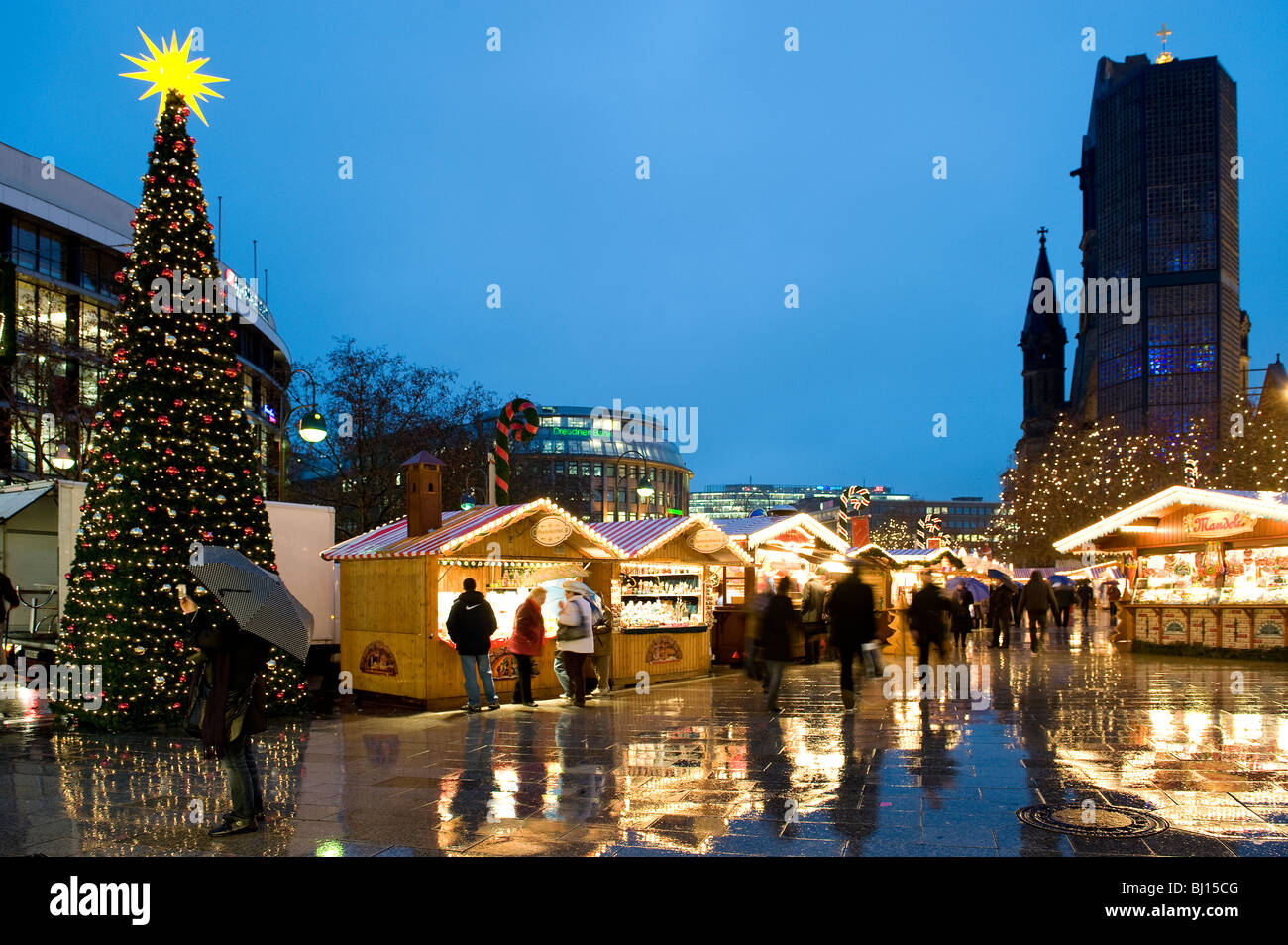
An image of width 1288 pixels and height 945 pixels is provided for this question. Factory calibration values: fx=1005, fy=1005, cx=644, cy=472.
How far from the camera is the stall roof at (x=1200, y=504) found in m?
17.6

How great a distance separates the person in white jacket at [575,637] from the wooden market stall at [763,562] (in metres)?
5.88

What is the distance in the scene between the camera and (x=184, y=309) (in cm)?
1156

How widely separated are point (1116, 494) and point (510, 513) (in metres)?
43.3

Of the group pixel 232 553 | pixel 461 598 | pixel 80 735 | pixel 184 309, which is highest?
pixel 184 309

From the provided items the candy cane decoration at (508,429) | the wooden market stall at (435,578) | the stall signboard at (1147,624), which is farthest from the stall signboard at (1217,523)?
the candy cane decoration at (508,429)

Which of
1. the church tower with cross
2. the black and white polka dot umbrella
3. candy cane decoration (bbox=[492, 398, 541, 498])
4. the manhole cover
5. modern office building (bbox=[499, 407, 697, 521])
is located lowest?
the manhole cover

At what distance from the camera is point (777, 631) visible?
474 inches

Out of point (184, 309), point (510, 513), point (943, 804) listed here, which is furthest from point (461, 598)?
point (943, 804)

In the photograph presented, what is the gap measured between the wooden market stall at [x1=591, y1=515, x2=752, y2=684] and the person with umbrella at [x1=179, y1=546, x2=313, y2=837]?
9396mm

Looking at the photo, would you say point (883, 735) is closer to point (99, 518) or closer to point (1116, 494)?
point (99, 518)

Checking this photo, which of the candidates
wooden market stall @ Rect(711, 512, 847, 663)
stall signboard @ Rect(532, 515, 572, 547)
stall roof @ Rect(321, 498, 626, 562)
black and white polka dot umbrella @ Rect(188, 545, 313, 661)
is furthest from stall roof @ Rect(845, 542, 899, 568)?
black and white polka dot umbrella @ Rect(188, 545, 313, 661)

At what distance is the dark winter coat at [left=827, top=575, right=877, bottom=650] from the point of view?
11680mm

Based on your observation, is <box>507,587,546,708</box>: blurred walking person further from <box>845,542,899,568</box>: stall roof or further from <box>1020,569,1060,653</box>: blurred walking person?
<box>1020,569,1060,653</box>: blurred walking person
